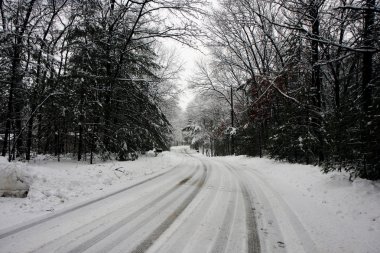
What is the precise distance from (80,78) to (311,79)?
39.5ft

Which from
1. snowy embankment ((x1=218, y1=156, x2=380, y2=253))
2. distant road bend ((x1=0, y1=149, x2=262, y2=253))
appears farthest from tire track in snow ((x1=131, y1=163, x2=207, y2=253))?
snowy embankment ((x1=218, y1=156, x2=380, y2=253))

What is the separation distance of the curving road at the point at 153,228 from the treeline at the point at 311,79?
3.31 metres

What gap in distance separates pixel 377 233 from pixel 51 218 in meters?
5.99

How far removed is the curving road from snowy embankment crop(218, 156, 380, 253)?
0.12 meters

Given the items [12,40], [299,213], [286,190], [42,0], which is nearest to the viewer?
[299,213]

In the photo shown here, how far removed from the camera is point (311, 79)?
12734 mm

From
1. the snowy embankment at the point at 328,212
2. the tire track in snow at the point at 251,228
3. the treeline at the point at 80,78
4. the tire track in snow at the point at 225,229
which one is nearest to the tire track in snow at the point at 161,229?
the tire track in snow at the point at 225,229

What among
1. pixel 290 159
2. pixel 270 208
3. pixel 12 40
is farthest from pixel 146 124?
pixel 270 208

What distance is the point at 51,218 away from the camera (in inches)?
171

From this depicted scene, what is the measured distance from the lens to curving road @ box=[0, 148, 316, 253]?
3.36m

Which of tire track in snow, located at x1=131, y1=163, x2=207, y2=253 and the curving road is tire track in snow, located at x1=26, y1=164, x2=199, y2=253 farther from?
tire track in snow, located at x1=131, y1=163, x2=207, y2=253

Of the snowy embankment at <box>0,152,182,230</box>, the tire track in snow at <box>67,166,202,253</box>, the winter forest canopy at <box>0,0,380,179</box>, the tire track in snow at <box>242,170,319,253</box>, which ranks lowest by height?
the tire track in snow at <box>242,170,319,253</box>

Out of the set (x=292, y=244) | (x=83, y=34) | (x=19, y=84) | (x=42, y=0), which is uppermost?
(x=42, y=0)

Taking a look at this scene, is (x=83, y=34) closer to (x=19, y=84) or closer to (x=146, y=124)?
(x=19, y=84)
